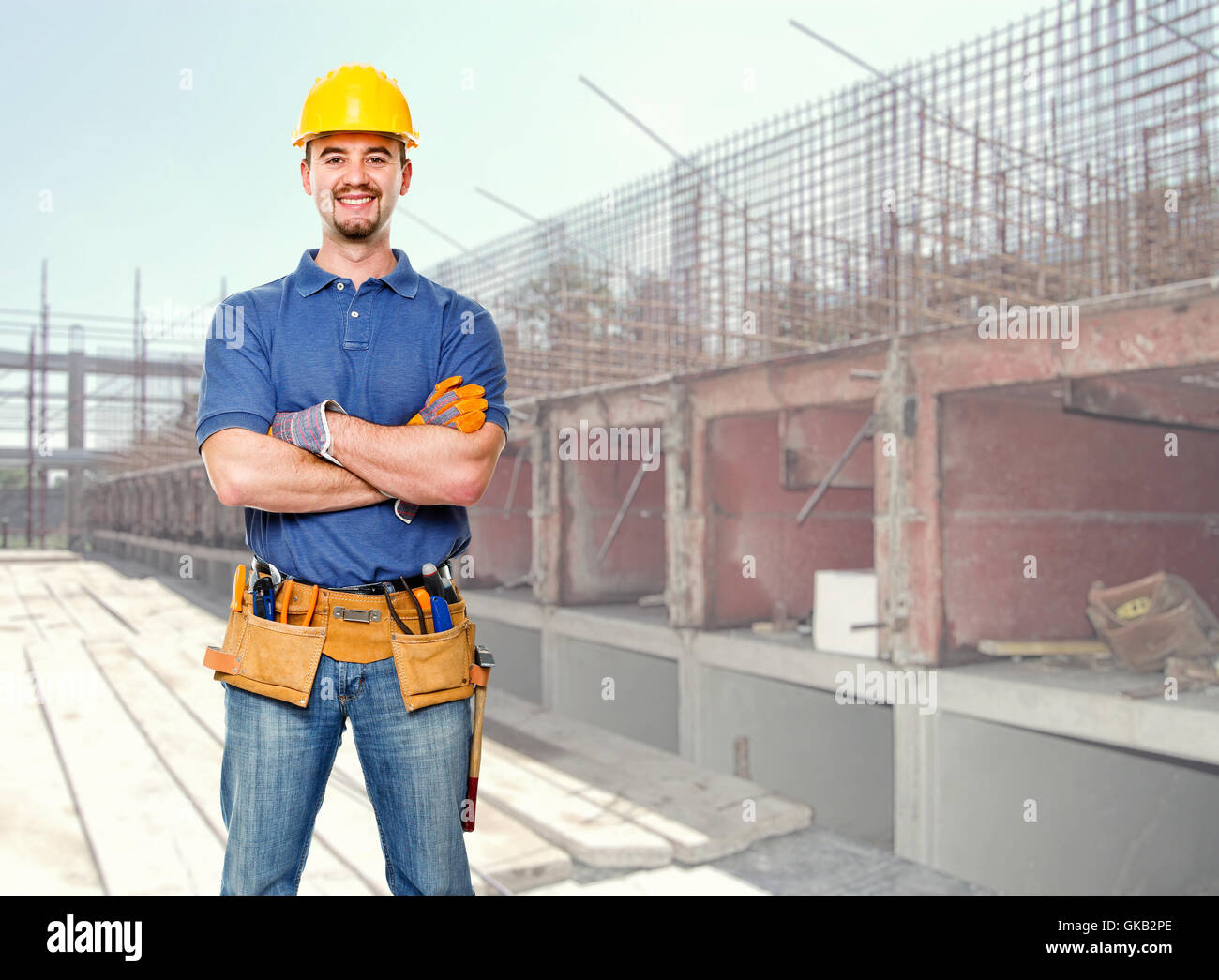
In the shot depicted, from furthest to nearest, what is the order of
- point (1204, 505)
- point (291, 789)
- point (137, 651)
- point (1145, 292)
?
point (137, 651)
point (1204, 505)
point (1145, 292)
point (291, 789)

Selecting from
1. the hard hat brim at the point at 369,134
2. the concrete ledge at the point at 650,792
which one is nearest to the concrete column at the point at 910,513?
the concrete ledge at the point at 650,792

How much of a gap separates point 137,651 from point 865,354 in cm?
1028

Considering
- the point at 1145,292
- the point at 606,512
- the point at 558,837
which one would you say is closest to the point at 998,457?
the point at 1145,292

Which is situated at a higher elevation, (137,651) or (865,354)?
(865,354)

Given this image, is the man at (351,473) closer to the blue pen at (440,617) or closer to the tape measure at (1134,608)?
the blue pen at (440,617)

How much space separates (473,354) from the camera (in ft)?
7.18

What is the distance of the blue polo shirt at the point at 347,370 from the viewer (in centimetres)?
210

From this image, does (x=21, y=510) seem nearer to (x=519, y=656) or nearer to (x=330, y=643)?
(x=519, y=656)

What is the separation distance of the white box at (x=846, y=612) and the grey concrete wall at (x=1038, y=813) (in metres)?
0.98

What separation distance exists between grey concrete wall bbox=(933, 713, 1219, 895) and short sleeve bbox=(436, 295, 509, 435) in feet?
23.3

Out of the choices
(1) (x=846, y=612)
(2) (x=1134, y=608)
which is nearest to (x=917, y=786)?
(1) (x=846, y=612)

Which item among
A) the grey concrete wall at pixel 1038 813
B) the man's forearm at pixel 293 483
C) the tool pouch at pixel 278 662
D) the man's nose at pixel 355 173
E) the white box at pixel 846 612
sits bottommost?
the grey concrete wall at pixel 1038 813

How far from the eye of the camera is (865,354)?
342 inches
